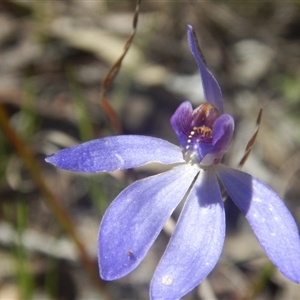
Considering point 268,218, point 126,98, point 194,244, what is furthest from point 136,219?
point 126,98

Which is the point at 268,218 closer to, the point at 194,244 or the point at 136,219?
the point at 194,244

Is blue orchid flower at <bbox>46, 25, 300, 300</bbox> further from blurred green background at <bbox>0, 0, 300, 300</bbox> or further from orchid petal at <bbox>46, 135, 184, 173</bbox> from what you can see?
blurred green background at <bbox>0, 0, 300, 300</bbox>

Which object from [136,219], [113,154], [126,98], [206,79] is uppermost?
[206,79]

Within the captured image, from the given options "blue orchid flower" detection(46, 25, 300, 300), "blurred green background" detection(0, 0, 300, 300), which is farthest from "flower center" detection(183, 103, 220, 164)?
"blurred green background" detection(0, 0, 300, 300)

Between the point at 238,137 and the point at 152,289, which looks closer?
the point at 152,289

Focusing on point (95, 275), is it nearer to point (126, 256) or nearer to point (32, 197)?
point (32, 197)

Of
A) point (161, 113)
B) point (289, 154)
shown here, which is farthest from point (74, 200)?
point (289, 154)
